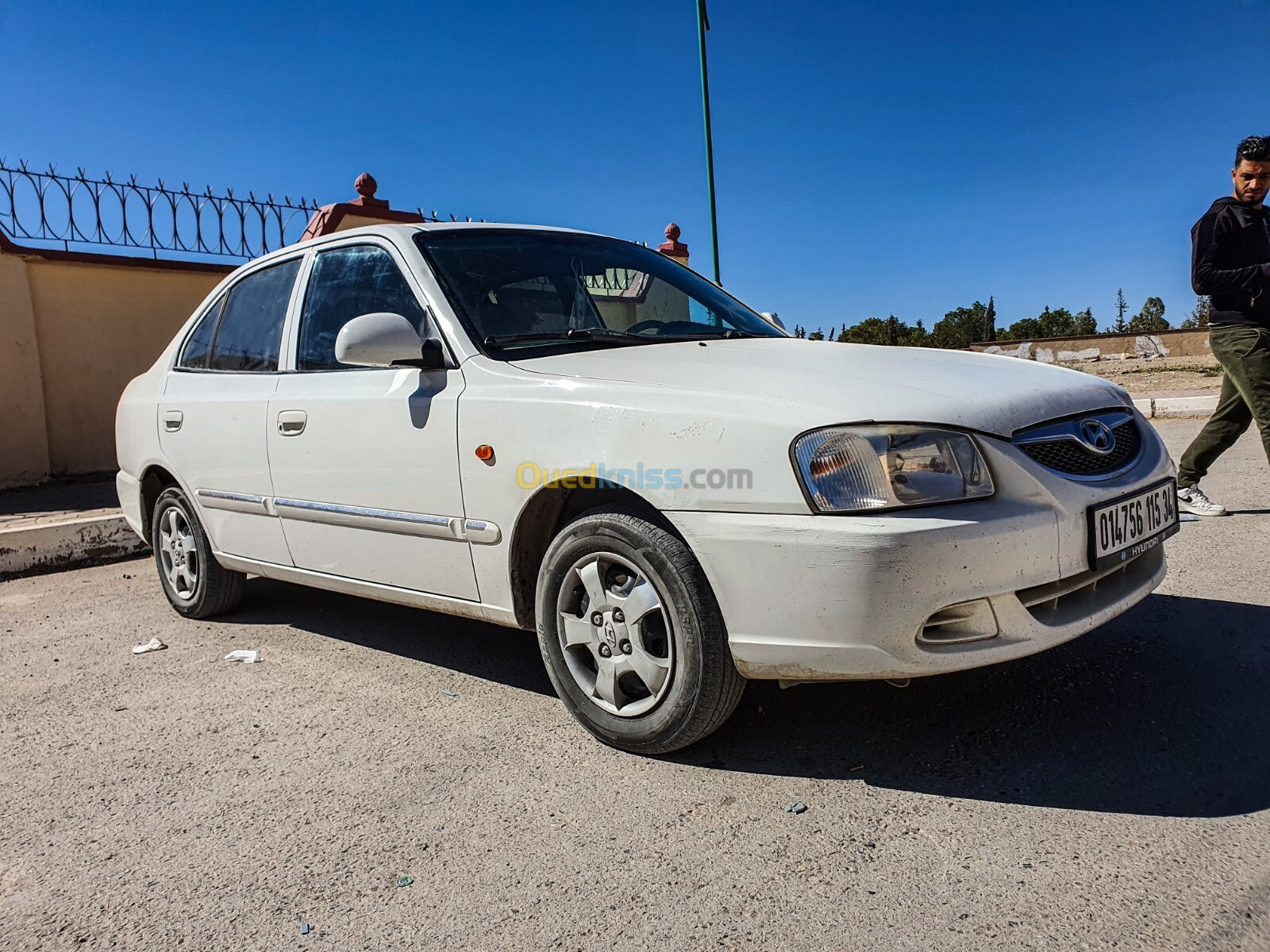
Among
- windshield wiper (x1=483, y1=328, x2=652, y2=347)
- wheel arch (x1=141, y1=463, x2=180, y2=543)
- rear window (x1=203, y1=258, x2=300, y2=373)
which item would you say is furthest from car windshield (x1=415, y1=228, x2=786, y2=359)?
wheel arch (x1=141, y1=463, x2=180, y2=543)

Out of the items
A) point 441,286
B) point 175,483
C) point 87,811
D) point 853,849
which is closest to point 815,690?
point 853,849

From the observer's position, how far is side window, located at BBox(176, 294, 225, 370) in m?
4.30

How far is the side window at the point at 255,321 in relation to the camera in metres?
3.87

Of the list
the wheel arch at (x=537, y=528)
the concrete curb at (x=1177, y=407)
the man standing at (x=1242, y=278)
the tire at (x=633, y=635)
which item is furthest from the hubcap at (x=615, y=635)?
the concrete curb at (x=1177, y=407)

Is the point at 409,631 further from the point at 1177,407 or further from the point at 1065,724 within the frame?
the point at 1177,407

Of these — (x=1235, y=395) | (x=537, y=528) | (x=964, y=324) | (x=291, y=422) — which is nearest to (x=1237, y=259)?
(x=1235, y=395)

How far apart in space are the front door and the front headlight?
3.99 feet

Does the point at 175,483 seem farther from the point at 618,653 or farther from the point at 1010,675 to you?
the point at 1010,675

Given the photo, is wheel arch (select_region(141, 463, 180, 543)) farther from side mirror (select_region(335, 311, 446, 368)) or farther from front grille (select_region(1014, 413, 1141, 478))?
front grille (select_region(1014, 413, 1141, 478))

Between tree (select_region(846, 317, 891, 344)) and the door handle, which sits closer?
the door handle

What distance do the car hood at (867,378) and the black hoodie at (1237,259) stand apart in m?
2.60

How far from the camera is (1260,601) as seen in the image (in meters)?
3.61

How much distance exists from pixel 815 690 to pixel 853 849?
97 centimetres

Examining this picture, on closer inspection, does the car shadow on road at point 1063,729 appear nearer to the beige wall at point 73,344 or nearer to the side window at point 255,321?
the side window at point 255,321
